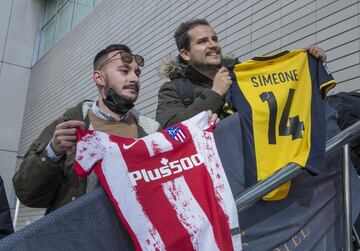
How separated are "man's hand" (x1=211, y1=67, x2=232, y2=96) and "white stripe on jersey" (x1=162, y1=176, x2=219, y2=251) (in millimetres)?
726

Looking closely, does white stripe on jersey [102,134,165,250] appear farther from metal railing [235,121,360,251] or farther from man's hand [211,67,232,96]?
man's hand [211,67,232,96]

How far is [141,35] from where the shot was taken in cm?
702

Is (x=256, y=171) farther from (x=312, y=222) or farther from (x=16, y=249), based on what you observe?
(x=16, y=249)

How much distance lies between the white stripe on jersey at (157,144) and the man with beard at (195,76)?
457mm

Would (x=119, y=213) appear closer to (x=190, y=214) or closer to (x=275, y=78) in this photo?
(x=190, y=214)

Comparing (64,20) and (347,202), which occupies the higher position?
(64,20)

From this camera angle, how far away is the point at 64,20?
35.0 feet

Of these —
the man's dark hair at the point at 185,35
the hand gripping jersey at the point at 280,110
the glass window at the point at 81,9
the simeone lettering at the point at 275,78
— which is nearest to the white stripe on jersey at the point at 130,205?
the hand gripping jersey at the point at 280,110

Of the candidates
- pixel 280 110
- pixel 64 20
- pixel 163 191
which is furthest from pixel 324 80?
pixel 64 20

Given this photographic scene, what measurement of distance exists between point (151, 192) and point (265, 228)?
666 mm

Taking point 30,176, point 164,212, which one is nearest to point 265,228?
point 164,212

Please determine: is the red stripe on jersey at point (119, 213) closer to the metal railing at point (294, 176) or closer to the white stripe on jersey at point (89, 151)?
the white stripe on jersey at point (89, 151)

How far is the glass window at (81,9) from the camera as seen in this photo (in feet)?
30.9

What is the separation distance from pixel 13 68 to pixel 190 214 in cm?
1148
